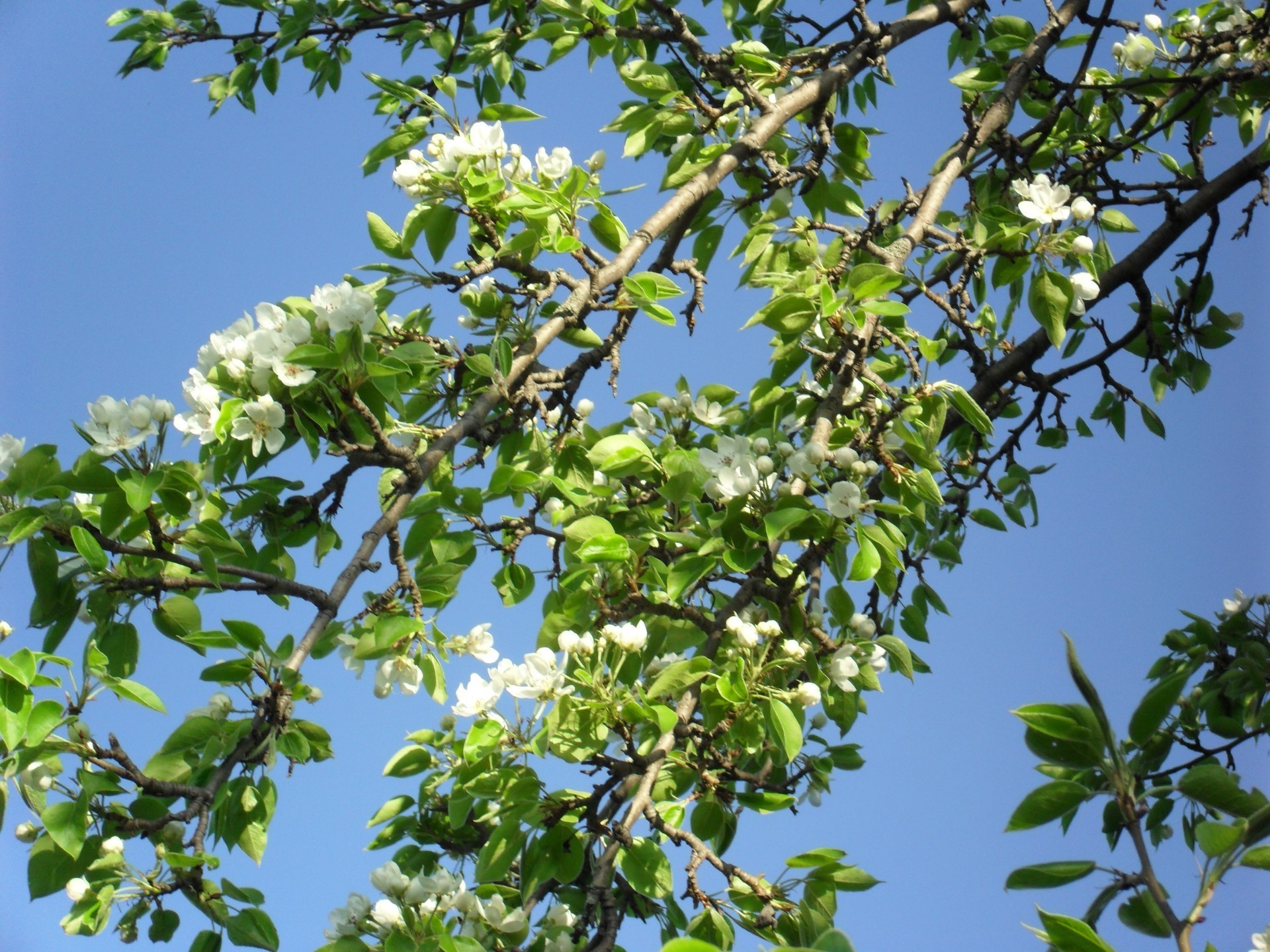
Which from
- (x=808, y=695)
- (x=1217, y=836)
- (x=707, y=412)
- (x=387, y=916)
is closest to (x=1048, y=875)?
(x=1217, y=836)

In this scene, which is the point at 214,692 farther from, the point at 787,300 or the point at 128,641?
the point at 787,300

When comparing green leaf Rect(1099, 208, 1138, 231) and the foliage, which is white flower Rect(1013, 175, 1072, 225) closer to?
the foliage

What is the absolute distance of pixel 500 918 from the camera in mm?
1833

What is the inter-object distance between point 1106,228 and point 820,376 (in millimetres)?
1629

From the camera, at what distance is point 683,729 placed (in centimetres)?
198

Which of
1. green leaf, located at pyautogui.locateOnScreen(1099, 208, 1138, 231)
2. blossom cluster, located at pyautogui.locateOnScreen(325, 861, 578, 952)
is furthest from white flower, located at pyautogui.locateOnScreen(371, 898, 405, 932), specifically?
green leaf, located at pyautogui.locateOnScreen(1099, 208, 1138, 231)

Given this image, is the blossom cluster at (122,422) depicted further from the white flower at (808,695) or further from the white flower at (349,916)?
the white flower at (808,695)

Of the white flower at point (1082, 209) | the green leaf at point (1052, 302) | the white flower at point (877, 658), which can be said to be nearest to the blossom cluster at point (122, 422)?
the white flower at point (877, 658)

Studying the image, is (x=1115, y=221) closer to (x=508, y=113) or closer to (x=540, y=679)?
(x=508, y=113)

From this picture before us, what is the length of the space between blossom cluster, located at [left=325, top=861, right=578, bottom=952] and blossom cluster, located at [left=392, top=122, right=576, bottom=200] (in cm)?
143

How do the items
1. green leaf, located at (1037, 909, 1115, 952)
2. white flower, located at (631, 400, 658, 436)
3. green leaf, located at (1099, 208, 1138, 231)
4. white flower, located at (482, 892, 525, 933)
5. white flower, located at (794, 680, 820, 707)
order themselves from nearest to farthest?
1. green leaf, located at (1037, 909, 1115, 952)
2. white flower, located at (482, 892, 525, 933)
3. white flower, located at (794, 680, 820, 707)
4. white flower, located at (631, 400, 658, 436)
5. green leaf, located at (1099, 208, 1138, 231)

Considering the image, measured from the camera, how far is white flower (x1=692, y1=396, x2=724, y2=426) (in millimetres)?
2771

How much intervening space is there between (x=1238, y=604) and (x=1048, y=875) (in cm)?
306

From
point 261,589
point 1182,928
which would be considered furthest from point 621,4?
point 1182,928
